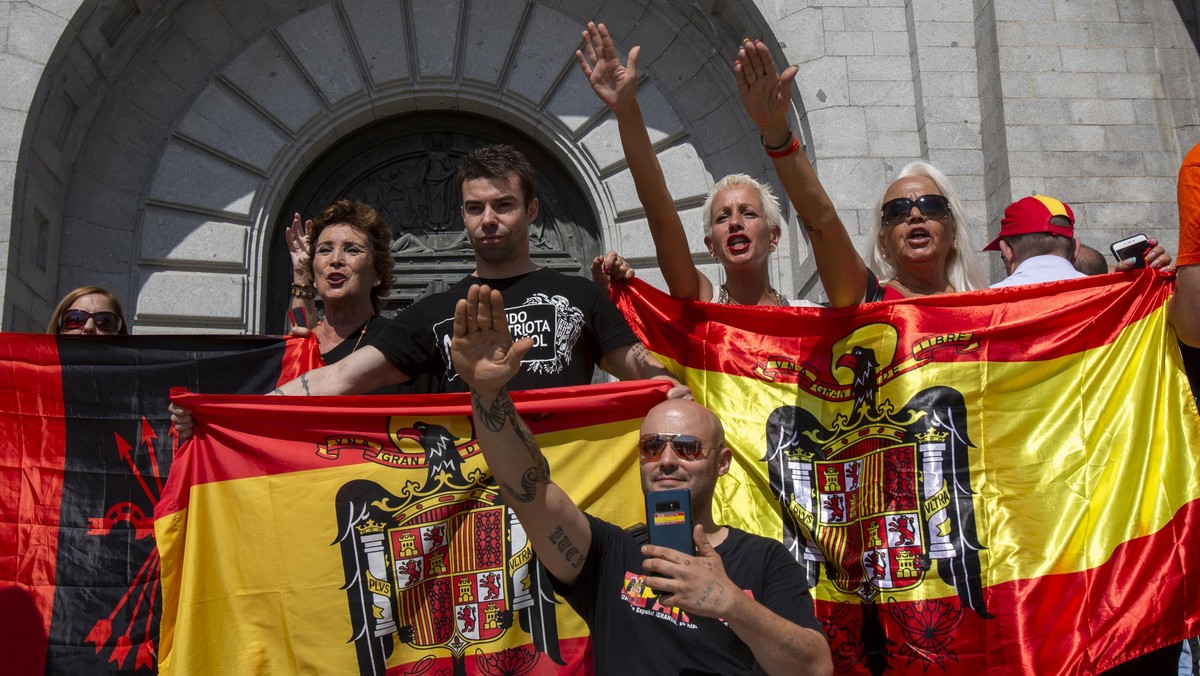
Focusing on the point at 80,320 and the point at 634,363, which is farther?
the point at 80,320

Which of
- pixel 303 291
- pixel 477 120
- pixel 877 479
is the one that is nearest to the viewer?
pixel 877 479

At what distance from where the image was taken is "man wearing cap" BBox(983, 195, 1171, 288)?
17.9 feet

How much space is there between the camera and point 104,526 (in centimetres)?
515

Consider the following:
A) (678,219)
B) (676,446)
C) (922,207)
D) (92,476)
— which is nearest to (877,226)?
(922,207)

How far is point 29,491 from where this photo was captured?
204 inches

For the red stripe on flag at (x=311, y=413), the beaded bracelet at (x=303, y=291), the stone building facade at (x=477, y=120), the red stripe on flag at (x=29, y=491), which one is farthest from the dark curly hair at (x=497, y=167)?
the stone building facade at (x=477, y=120)

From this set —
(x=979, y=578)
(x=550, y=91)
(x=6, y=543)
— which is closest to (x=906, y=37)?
(x=550, y=91)

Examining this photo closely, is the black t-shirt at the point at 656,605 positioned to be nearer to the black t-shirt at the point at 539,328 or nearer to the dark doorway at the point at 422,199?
the black t-shirt at the point at 539,328

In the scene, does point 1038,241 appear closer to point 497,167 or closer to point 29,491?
point 497,167

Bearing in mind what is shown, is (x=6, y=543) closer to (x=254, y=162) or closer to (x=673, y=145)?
(x=254, y=162)

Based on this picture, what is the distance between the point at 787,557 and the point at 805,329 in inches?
67.8

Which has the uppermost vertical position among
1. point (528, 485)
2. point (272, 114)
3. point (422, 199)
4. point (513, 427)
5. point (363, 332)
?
point (272, 114)

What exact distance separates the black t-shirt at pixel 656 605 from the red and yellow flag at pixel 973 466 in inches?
44.9

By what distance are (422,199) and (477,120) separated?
87 centimetres
